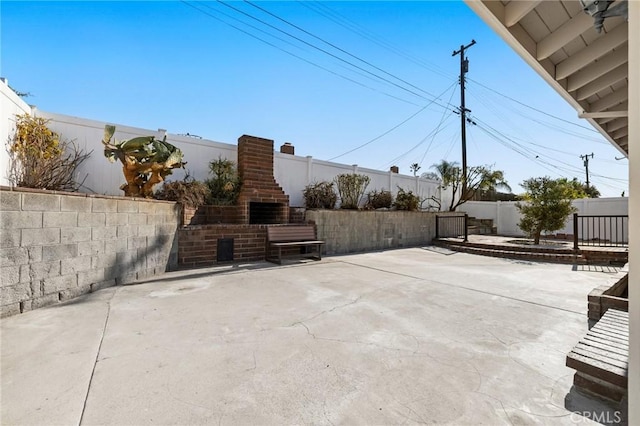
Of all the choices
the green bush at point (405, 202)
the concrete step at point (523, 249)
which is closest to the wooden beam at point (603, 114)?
the concrete step at point (523, 249)

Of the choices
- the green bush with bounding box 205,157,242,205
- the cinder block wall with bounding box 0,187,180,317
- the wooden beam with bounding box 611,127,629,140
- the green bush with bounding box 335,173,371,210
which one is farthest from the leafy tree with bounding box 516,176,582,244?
the cinder block wall with bounding box 0,187,180,317

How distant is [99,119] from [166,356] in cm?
660

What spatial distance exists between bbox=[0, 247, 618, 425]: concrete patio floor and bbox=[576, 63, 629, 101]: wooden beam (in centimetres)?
272

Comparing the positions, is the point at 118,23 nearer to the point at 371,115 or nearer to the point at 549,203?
the point at 371,115

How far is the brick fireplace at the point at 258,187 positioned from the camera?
24.8 feet

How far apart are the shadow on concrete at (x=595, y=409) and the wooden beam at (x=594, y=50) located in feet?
9.50

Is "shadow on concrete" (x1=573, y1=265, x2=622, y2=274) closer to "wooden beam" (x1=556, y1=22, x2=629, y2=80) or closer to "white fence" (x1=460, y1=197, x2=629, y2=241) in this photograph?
"white fence" (x1=460, y1=197, x2=629, y2=241)

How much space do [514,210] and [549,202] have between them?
18.1 ft

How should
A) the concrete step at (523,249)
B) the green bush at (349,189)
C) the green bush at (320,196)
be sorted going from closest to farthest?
the concrete step at (523,249) → the green bush at (320,196) → the green bush at (349,189)

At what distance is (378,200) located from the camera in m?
11.2

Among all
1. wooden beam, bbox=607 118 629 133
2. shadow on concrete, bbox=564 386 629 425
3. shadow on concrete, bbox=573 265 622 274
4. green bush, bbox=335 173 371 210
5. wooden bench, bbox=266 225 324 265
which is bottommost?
shadow on concrete, bbox=573 265 622 274

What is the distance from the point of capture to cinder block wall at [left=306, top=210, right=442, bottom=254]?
8.68m

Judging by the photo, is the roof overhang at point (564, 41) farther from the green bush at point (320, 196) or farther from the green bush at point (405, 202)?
the green bush at point (405, 202)

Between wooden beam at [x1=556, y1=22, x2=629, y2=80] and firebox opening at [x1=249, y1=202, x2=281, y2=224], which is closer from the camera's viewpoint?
wooden beam at [x1=556, y1=22, x2=629, y2=80]
